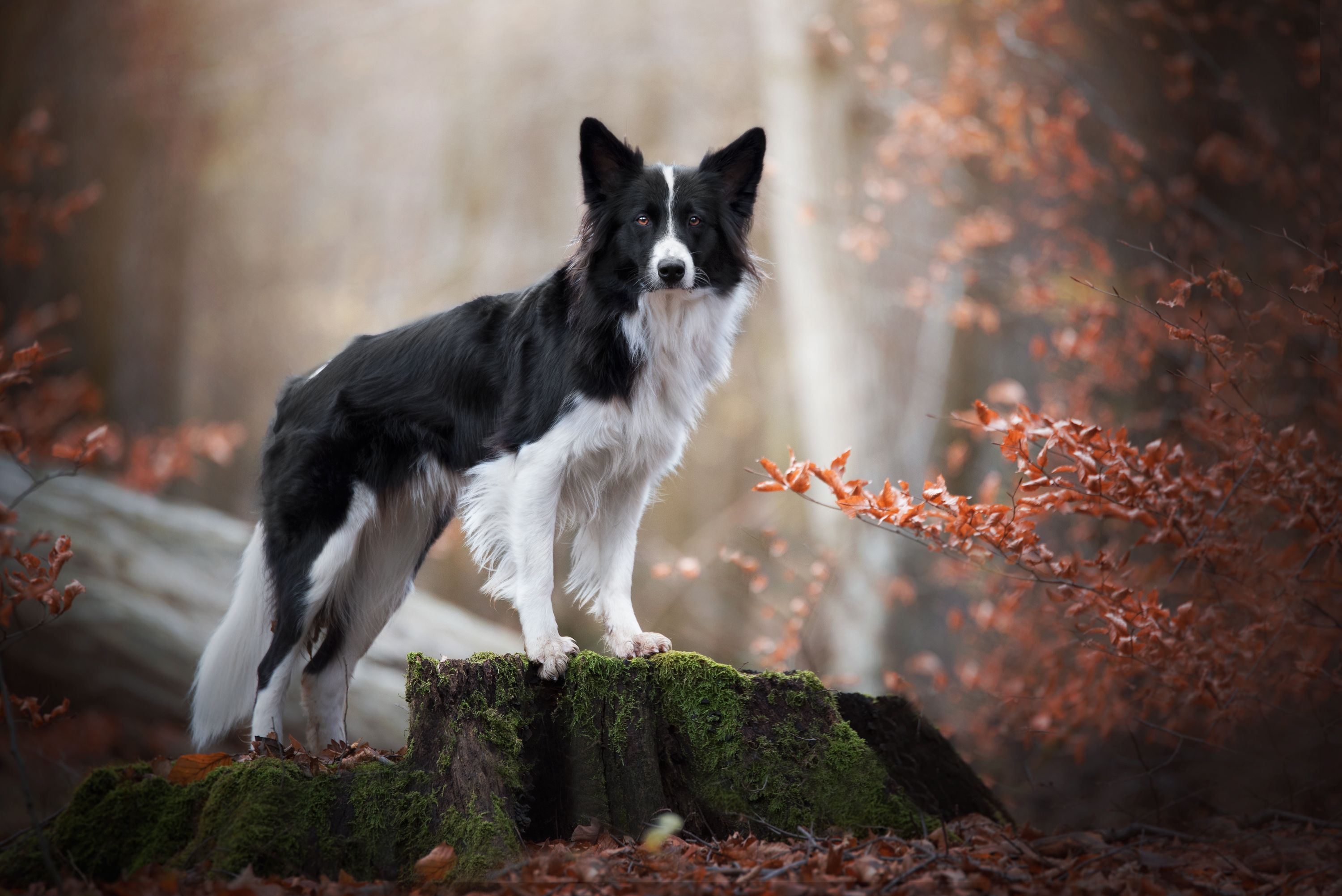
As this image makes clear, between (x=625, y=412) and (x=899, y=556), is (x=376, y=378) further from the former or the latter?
(x=899, y=556)

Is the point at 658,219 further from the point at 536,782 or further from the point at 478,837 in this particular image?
the point at 478,837

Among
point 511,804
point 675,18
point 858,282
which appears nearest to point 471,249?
point 675,18

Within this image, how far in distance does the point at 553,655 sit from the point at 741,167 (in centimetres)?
213

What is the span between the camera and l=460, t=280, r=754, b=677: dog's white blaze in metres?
3.68

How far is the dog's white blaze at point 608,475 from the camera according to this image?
368cm

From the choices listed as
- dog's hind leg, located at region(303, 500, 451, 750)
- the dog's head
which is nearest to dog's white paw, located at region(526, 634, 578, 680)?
dog's hind leg, located at region(303, 500, 451, 750)

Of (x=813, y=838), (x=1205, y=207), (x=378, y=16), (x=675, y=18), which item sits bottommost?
(x=813, y=838)

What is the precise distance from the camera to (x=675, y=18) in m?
13.5

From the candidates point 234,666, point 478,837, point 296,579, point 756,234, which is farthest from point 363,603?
point 756,234

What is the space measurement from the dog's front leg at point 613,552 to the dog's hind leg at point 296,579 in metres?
0.94

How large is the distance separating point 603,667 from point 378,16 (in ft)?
35.7

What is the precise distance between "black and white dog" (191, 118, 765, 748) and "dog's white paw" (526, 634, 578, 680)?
76 mm

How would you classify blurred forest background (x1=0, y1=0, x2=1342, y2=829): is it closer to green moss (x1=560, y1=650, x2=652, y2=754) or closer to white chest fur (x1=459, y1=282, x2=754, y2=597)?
green moss (x1=560, y1=650, x2=652, y2=754)

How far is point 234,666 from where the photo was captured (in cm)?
414
